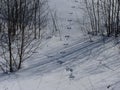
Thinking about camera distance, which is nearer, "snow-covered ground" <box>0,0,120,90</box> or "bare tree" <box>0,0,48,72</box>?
"snow-covered ground" <box>0,0,120,90</box>

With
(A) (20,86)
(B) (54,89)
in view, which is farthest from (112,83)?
(A) (20,86)

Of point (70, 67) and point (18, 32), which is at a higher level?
point (18, 32)

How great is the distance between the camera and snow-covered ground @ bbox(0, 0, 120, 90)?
4.77 metres

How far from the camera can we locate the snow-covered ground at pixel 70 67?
477 cm

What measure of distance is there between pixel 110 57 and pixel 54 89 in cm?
158

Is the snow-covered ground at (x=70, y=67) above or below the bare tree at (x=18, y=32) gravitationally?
below

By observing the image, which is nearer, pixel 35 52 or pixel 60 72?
pixel 60 72

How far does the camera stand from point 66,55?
19.9 feet

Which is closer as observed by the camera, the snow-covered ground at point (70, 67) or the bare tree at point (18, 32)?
the snow-covered ground at point (70, 67)

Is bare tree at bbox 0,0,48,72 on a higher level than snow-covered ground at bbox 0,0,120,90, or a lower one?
higher

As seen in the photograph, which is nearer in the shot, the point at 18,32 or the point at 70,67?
the point at 70,67

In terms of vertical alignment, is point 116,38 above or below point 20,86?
above

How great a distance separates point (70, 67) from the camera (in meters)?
5.43

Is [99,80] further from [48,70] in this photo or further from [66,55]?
[66,55]
